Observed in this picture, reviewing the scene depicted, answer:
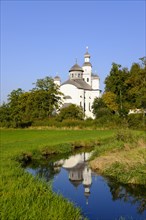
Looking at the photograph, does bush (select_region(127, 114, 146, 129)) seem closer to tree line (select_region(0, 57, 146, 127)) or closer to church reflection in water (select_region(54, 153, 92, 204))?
tree line (select_region(0, 57, 146, 127))

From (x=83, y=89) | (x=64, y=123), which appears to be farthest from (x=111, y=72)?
(x=83, y=89)

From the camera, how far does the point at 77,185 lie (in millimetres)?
16984

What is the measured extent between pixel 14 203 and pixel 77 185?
304 inches

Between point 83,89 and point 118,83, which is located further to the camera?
point 83,89

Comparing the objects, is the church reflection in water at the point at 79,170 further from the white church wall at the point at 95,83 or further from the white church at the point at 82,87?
the white church wall at the point at 95,83

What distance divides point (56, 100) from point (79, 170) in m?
50.2

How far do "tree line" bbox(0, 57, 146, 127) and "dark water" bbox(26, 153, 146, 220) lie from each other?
36.8m

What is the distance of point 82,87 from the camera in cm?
9619

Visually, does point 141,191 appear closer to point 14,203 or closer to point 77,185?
point 77,185

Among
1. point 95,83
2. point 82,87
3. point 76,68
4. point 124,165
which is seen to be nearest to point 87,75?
point 76,68

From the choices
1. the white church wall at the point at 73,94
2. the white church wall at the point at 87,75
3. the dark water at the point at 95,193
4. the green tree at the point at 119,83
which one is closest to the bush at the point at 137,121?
the green tree at the point at 119,83

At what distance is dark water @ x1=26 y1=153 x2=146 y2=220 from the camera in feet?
40.7

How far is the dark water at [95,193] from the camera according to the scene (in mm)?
12405

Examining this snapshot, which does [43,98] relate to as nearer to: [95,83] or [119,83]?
[119,83]
